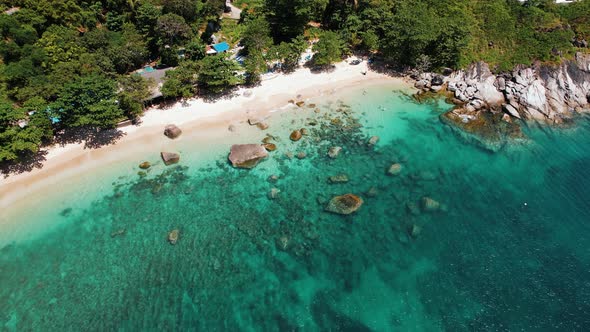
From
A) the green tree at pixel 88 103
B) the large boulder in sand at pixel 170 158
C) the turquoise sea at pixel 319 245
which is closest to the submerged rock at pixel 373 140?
the turquoise sea at pixel 319 245

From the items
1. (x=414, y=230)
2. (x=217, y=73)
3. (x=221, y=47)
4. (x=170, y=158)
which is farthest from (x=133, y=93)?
(x=414, y=230)

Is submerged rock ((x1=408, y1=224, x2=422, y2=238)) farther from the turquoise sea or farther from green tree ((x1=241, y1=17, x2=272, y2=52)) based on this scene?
green tree ((x1=241, y1=17, x2=272, y2=52))

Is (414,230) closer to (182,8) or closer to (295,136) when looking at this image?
(295,136)

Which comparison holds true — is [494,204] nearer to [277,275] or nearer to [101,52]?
[277,275]

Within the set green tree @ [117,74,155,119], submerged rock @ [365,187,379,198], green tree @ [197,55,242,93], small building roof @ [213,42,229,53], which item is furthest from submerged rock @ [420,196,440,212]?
small building roof @ [213,42,229,53]

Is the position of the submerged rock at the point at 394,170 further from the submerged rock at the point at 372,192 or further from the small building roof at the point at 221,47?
the small building roof at the point at 221,47

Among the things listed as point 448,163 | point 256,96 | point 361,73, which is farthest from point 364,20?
point 448,163
